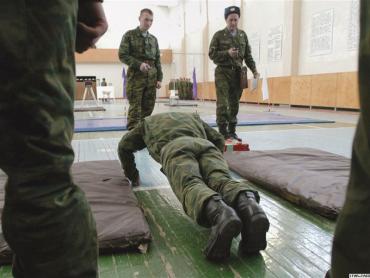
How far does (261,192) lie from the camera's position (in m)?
1.96

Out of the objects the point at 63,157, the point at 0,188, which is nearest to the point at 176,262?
the point at 63,157

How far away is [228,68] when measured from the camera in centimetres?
365

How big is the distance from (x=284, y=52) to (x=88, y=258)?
30.8 feet

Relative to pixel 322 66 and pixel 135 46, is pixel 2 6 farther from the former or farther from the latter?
pixel 322 66

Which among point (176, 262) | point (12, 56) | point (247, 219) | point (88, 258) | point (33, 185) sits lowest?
point (176, 262)

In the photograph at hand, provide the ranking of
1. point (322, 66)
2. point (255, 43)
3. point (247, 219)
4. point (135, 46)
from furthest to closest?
point (255, 43) < point (322, 66) < point (135, 46) < point (247, 219)

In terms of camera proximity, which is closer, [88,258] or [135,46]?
[88,258]

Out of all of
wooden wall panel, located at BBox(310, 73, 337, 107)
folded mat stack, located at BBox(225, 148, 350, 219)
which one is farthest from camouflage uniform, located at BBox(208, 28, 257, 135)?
wooden wall panel, located at BBox(310, 73, 337, 107)

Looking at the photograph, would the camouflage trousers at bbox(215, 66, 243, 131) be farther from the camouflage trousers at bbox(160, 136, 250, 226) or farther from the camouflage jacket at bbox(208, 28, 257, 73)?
the camouflage trousers at bbox(160, 136, 250, 226)

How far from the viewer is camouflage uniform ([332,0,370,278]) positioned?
44cm

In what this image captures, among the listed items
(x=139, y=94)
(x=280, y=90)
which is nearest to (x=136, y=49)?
(x=139, y=94)

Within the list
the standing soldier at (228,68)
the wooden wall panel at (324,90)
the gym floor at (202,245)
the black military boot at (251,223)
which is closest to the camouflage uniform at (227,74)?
the standing soldier at (228,68)

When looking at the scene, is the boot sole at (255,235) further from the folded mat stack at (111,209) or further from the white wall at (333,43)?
the white wall at (333,43)

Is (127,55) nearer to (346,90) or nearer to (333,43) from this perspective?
(346,90)
